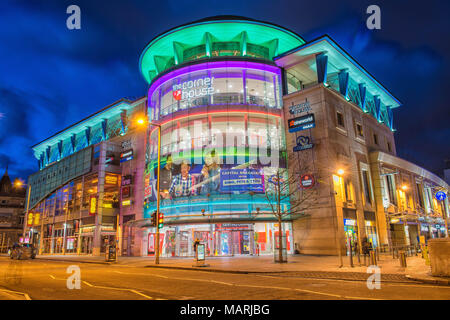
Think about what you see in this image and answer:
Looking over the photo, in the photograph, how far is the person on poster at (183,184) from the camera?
3494cm

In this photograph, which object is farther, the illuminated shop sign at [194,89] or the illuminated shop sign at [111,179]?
the illuminated shop sign at [111,179]

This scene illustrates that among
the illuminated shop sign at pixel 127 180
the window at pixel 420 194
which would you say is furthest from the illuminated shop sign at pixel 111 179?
the window at pixel 420 194

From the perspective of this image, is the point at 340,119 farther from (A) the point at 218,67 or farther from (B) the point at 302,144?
(A) the point at 218,67

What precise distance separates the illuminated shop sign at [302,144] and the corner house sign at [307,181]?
3064 mm

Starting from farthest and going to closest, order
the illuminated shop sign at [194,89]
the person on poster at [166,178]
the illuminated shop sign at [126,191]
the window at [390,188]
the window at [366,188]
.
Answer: the illuminated shop sign at [126,191], the window at [390,188], the window at [366,188], the illuminated shop sign at [194,89], the person on poster at [166,178]

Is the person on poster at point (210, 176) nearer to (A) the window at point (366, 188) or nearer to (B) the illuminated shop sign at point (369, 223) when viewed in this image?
(B) the illuminated shop sign at point (369, 223)

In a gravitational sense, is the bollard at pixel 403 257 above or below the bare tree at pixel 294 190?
below

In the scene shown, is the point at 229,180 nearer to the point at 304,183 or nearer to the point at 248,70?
the point at 304,183

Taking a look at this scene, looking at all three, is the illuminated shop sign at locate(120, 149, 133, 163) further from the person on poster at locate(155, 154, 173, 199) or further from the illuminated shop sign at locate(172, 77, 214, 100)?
the illuminated shop sign at locate(172, 77, 214, 100)

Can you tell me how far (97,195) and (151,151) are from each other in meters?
11.1

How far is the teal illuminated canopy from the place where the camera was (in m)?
40.7

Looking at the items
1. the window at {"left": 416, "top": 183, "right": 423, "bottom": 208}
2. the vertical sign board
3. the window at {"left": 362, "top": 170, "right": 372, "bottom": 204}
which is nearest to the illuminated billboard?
the window at {"left": 362, "top": 170, "right": 372, "bottom": 204}

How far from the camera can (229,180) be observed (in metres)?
34.2

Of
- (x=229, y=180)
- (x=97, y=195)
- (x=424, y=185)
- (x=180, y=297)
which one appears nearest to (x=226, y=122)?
(x=229, y=180)
